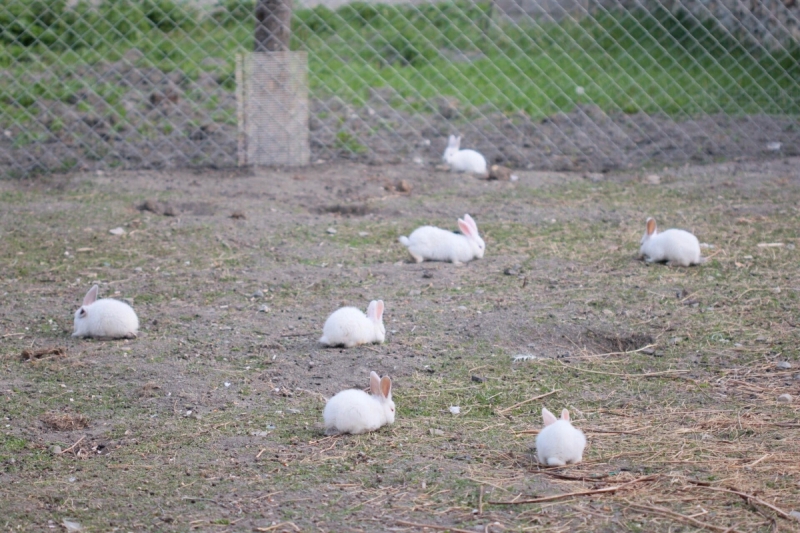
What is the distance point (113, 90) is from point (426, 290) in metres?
5.03

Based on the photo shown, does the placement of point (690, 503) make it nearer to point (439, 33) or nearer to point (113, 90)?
point (113, 90)

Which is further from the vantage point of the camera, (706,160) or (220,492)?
(706,160)

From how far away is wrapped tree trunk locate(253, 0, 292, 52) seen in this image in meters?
7.46

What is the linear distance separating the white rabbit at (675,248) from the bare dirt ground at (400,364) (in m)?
0.07

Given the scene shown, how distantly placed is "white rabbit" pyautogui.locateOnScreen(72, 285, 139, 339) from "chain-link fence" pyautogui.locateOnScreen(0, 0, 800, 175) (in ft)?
11.8

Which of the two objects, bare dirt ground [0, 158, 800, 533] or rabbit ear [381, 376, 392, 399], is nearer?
bare dirt ground [0, 158, 800, 533]

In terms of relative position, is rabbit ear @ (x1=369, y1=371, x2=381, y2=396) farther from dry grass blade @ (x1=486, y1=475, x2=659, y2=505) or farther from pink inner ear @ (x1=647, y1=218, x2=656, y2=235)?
pink inner ear @ (x1=647, y1=218, x2=656, y2=235)

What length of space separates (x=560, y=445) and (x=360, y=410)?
67 centimetres

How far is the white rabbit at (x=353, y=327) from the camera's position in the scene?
384cm

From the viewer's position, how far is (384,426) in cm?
313

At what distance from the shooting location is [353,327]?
12.6 feet

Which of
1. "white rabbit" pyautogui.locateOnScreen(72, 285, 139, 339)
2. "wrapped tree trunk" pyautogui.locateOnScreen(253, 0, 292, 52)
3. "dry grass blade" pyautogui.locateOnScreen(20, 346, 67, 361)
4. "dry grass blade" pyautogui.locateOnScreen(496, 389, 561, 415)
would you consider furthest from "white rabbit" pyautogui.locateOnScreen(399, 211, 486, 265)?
"wrapped tree trunk" pyautogui.locateOnScreen(253, 0, 292, 52)

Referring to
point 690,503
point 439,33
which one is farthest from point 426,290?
point 439,33

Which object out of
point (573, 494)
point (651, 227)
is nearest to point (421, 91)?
point (651, 227)
